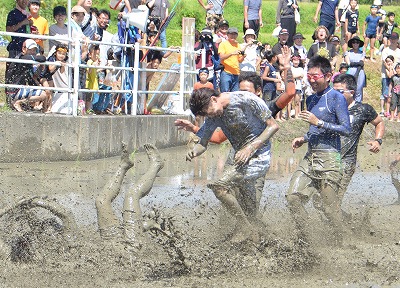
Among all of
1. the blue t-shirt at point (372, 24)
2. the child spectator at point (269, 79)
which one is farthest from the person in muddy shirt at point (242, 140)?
the blue t-shirt at point (372, 24)

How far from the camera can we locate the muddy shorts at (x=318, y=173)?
852cm

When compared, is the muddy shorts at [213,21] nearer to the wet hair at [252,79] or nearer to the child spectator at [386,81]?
the child spectator at [386,81]

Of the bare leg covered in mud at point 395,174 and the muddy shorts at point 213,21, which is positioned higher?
the muddy shorts at point 213,21

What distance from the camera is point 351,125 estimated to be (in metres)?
9.38

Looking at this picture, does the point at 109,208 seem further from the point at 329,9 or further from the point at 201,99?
the point at 329,9

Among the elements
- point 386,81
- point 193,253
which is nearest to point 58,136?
point 193,253

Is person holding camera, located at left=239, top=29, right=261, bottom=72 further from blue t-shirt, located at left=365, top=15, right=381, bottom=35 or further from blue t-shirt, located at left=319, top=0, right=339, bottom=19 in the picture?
blue t-shirt, located at left=365, top=15, right=381, bottom=35

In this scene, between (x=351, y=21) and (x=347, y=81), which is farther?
(x=351, y=21)

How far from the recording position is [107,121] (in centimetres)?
1368

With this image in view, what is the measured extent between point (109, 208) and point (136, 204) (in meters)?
0.24

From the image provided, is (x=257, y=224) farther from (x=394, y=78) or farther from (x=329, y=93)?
(x=394, y=78)

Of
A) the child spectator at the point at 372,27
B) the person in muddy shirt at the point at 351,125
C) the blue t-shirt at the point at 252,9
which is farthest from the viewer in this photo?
the child spectator at the point at 372,27

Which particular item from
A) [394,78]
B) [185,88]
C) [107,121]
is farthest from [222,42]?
[394,78]

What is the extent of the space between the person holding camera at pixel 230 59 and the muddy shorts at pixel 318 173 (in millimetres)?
7909
